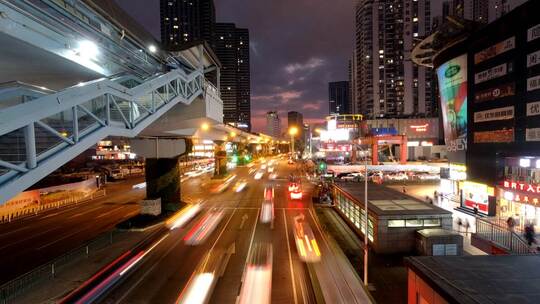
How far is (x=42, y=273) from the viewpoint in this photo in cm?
1335

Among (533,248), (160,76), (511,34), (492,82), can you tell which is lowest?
(533,248)

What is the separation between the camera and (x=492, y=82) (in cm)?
2245

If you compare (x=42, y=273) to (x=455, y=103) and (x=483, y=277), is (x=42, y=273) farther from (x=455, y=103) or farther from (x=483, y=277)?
(x=455, y=103)

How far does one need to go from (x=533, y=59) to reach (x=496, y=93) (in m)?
3.71

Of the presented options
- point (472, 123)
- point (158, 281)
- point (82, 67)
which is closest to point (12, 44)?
point (82, 67)

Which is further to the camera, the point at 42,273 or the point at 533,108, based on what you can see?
the point at 533,108

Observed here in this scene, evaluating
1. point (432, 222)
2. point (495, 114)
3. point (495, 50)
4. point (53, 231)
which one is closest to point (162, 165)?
point (53, 231)

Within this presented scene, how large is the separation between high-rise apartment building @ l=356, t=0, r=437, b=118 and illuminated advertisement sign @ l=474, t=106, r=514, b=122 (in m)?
93.4

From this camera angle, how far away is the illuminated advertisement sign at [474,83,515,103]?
2075 centimetres

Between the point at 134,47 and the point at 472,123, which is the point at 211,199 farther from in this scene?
the point at 472,123

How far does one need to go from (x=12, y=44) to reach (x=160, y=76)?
6.30 metres

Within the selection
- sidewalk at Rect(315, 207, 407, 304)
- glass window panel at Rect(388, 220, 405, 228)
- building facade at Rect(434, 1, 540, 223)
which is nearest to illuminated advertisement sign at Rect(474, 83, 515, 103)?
building facade at Rect(434, 1, 540, 223)

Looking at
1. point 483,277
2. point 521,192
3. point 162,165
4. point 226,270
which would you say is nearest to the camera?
point 483,277

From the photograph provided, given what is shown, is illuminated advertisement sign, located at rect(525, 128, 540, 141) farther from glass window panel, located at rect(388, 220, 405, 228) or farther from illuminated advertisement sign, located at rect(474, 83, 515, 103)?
glass window panel, located at rect(388, 220, 405, 228)
